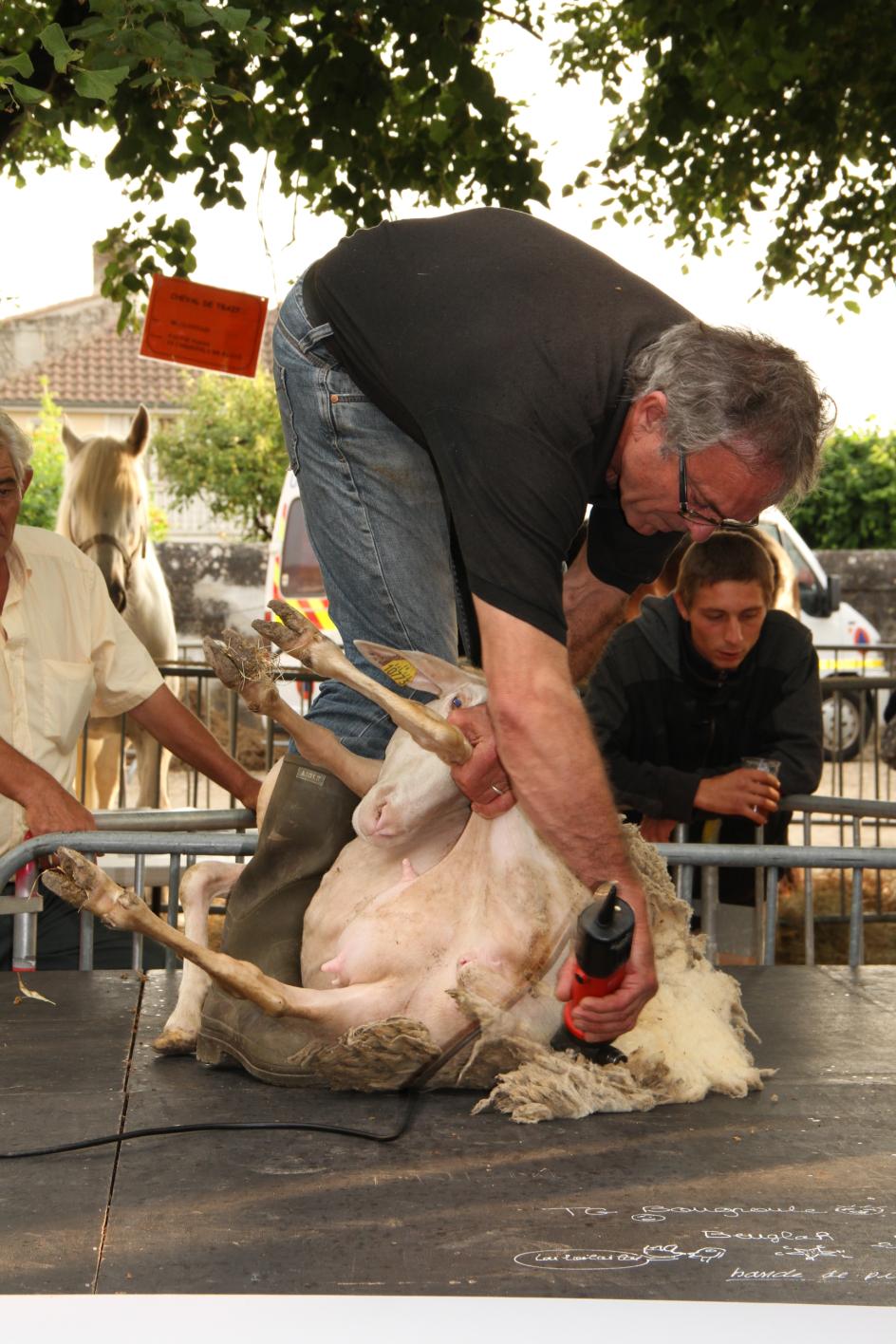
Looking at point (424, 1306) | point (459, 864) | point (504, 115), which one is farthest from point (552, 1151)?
point (504, 115)

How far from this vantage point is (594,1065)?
2729mm

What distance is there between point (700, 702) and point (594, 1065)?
2614 mm

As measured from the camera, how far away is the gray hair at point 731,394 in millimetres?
2633

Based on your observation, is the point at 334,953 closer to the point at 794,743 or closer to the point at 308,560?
the point at 794,743

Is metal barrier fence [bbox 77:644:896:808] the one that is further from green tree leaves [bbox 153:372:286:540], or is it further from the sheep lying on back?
green tree leaves [bbox 153:372:286:540]

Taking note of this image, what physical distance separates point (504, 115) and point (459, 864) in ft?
15.6

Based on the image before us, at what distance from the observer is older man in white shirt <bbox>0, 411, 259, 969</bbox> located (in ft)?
13.7

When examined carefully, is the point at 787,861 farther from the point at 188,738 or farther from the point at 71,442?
the point at 71,442

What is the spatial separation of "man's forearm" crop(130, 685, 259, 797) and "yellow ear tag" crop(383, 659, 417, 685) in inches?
44.4

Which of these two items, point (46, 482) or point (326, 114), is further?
point (46, 482)

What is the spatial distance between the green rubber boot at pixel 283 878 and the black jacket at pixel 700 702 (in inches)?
83.6

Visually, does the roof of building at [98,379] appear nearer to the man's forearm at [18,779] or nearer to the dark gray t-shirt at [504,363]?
the man's forearm at [18,779]

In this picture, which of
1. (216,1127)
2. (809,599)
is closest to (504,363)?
(216,1127)

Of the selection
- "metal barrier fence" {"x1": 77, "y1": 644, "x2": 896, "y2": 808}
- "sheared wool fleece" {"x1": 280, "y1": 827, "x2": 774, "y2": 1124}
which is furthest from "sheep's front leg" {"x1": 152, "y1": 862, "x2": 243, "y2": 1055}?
"metal barrier fence" {"x1": 77, "y1": 644, "x2": 896, "y2": 808}
